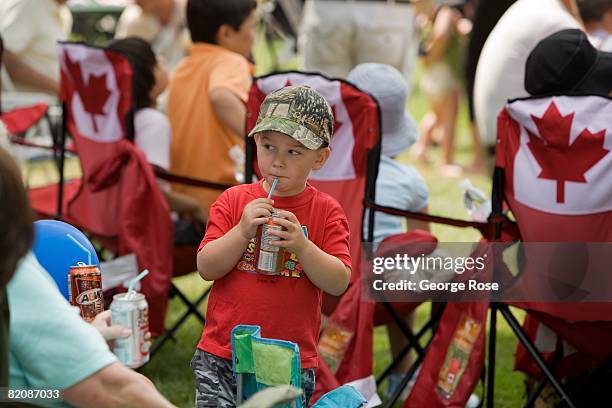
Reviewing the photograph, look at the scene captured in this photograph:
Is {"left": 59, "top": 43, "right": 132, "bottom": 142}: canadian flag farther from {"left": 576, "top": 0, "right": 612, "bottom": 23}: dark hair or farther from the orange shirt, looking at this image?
{"left": 576, "top": 0, "right": 612, "bottom": 23}: dark hair

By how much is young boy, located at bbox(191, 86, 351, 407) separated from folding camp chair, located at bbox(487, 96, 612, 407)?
2.75ft

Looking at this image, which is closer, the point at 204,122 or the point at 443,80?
the point at 204,122

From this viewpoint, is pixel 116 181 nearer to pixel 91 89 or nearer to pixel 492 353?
pixel 91 89

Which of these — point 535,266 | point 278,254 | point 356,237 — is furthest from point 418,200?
point 278,254

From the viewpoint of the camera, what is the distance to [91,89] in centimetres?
420

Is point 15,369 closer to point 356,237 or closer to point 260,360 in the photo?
point 260,360

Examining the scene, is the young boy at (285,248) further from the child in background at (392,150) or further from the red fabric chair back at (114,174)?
the red fabric chair back at (114,174)

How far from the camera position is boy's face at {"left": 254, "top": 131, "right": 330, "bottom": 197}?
2518mm

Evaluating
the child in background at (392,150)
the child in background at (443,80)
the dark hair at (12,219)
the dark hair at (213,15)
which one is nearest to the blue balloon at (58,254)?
the dark hair at (12,219)

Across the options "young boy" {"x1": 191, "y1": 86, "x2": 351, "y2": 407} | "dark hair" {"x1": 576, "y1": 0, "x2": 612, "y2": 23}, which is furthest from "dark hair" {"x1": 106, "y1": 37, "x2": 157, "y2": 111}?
"dark hair" {"x1": 576, "y1": 0, "x2": 612, "y2": 23}

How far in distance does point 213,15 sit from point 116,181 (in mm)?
844

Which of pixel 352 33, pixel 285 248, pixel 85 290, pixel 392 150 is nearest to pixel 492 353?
pixel 392 150

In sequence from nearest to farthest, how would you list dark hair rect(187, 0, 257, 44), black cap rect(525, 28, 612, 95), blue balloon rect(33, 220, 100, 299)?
1. blue balloon rect(33, 220, 100, 299)
2. black cap rect(525, 28, 612, 95)
3. dark hair rect(187, 0, 257, 44)

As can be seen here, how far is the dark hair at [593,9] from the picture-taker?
5.48 metres
